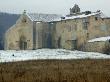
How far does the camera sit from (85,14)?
57219 millimetres

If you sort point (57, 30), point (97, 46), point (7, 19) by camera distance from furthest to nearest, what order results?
point (7, 19), point (57, 30), point (97, 46)

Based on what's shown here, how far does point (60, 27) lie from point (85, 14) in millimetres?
5325

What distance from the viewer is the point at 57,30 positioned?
60.7 m

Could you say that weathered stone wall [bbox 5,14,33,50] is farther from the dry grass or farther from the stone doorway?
the dry grass

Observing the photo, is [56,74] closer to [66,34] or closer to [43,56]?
[43,56]

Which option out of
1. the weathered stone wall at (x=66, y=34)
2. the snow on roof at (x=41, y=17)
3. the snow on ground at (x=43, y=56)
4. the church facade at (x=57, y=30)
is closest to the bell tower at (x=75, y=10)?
the church facade at (x=57, y=30)

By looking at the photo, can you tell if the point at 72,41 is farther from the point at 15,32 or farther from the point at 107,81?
the point at 107,81

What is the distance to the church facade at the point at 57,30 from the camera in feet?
176

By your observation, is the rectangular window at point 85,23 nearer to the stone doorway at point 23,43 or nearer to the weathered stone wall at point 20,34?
the weathered stone wall at point 20,34

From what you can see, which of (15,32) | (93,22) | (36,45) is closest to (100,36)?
(93,22)

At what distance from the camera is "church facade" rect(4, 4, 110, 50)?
5378cm

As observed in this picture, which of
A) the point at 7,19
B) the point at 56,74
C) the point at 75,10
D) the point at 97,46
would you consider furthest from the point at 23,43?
the point at 56,74

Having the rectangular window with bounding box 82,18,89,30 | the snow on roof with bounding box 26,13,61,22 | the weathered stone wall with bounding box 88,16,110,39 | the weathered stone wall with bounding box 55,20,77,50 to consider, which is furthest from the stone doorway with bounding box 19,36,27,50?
the weathered stone wall with bounding box 88,16,110,39

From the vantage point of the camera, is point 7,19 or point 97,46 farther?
point 7,19
